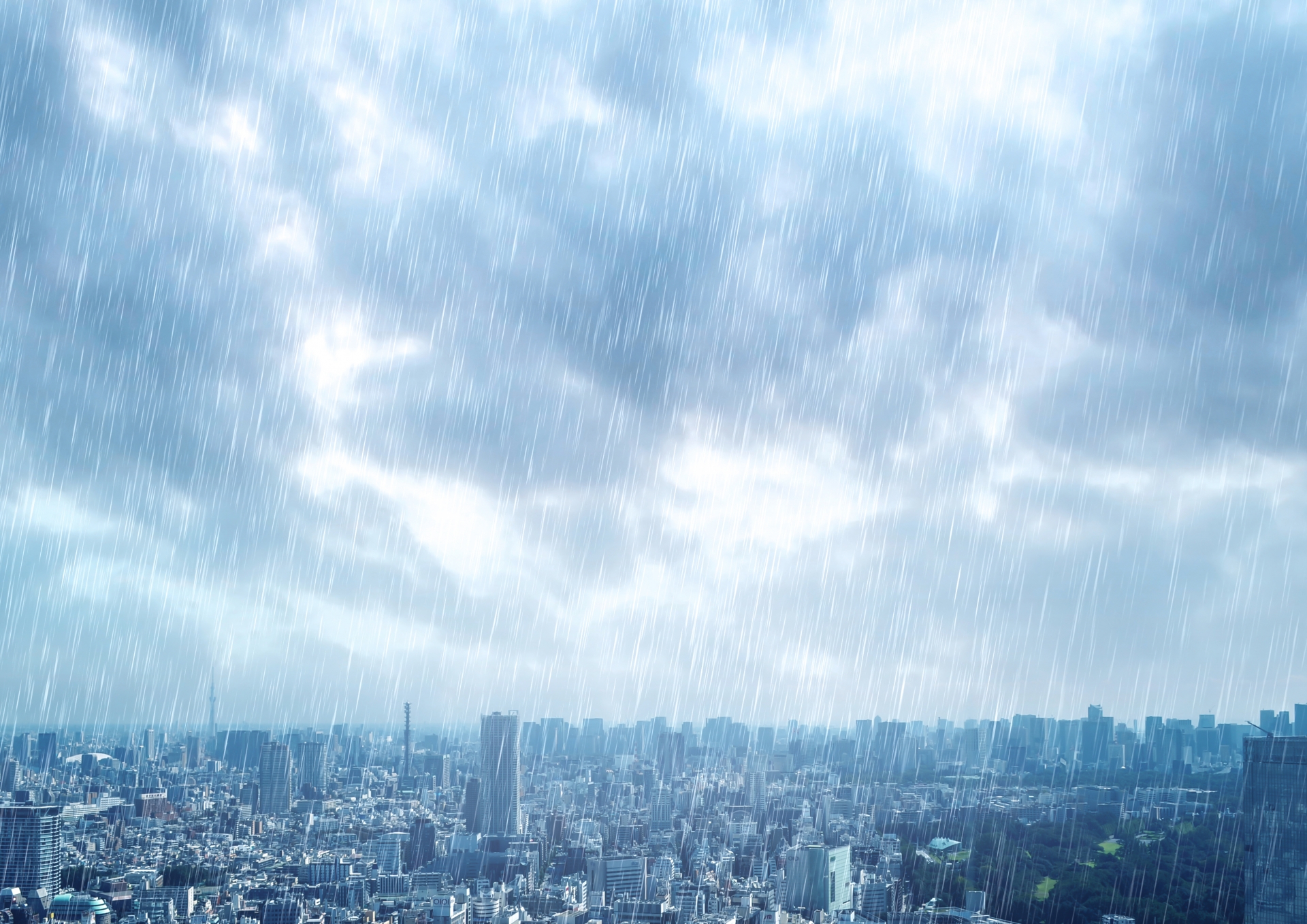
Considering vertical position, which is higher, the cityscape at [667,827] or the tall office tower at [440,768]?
the cityscape at [667,827]

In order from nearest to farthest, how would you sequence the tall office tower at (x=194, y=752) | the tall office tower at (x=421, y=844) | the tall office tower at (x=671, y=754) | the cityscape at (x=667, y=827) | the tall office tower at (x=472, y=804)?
the cityscape at (x=667, y=827) < the tall office tower at (x=421, y=844) < the tall office tower at (x=472, y=804) < the tall office tower at (x=671, y=754) < the tall office tower at (x=194, y=752)

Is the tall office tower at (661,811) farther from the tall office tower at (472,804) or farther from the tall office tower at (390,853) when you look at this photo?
the tall office tower at (390,853)

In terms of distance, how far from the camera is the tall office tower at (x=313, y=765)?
23312mm

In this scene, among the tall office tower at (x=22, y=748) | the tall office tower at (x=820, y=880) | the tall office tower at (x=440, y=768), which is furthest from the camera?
the tall office tower at (x=440, y=768)

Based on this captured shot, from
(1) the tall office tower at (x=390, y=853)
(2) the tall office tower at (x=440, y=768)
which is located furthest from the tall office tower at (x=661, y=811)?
(2) the tall office tower at (x=440, y=768)

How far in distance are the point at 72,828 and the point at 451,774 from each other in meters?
10.4

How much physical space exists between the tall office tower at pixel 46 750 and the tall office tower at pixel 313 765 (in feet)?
17.1

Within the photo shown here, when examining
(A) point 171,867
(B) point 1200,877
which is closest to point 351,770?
(A) point 171,867

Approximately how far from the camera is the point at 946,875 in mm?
11906

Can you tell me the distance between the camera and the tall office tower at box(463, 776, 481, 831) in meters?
17.9

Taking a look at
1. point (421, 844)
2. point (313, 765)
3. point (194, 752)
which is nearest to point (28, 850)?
point (421, 844)

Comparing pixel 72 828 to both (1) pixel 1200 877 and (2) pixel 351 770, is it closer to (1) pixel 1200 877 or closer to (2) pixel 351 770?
(2) pixel 351 770

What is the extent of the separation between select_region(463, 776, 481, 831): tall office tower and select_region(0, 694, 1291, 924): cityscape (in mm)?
78

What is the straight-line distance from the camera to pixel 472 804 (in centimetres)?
1869
